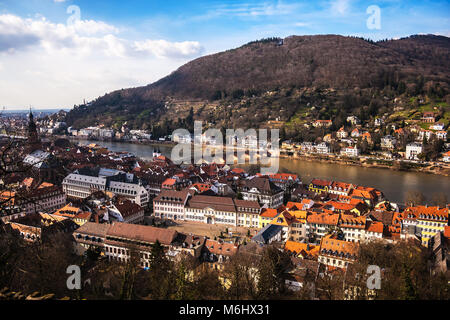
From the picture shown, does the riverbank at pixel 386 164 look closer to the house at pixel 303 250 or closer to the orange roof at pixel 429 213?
the orange roof at pixel 429 213

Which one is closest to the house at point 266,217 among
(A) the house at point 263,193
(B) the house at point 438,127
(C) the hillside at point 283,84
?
(A) the house at point 263,193

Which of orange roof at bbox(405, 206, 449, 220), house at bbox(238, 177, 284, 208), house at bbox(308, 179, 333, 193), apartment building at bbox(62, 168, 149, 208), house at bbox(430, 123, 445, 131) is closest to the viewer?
orange roof at bbox(405, 206, 449, 220)

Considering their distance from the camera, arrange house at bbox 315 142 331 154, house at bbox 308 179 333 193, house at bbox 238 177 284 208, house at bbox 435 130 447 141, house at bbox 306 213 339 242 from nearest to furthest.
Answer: house at bbox 306 213 339 242 < house at bbox 238 177 284 208 < house at bbox 308 179 333 193 < house at bbox 435 130 447 141 < house at bbox 315 142 331 154

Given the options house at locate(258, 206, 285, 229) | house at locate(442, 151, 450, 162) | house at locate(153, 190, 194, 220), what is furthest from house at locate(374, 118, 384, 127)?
house at locate(153, 190, 194, 220)

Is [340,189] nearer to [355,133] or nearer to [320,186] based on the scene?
[320,186]

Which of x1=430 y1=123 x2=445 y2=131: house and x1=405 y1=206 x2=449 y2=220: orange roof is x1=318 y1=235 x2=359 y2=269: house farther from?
x1=430 y1=123 x2=445 y2=131: house

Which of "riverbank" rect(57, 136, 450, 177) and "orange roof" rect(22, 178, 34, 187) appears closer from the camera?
"orange roof" rect(22, 178, 34, 187)
